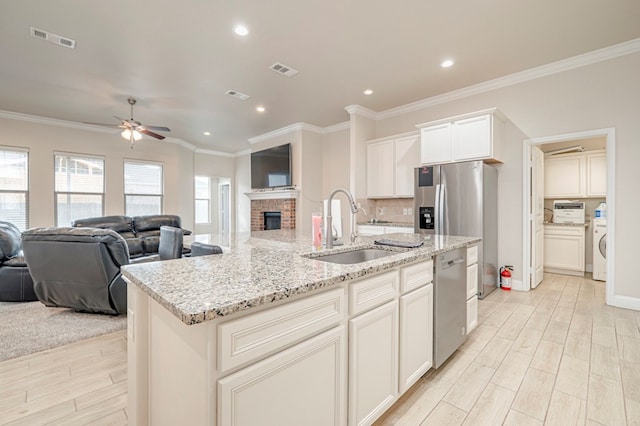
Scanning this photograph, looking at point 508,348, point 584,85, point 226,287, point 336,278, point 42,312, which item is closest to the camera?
point 226,287

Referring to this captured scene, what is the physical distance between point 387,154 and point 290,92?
1967 mm

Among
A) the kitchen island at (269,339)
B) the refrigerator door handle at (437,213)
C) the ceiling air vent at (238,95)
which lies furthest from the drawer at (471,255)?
the ceiling air vent at (238,95)

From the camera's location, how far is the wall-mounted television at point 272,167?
6.31m

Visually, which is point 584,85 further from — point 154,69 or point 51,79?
point 51,79

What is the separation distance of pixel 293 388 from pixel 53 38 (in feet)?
13.6

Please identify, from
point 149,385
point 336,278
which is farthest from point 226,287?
point 149,385

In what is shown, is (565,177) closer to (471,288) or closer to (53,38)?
(471,288)

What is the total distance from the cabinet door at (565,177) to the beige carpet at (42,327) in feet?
22.9

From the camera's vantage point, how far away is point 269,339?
0.97 metres

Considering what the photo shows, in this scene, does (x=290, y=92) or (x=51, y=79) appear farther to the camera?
(x=290, y=92)

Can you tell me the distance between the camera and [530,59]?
11.5ft

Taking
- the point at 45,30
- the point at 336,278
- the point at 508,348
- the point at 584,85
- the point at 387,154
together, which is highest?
the point at 45,30

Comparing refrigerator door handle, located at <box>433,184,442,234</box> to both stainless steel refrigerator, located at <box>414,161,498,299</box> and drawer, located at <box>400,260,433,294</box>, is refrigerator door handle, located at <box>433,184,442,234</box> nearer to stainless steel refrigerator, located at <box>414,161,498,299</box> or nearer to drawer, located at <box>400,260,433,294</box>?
stainless steel refrigerator, located at <box>414,161,498,299</box>

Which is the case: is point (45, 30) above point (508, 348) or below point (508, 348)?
above
